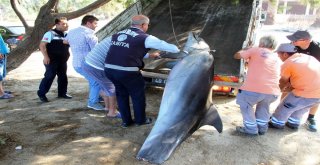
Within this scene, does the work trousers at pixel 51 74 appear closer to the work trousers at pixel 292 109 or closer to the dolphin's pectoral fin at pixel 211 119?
the dolphin's pectoral fin at pixel 211 119

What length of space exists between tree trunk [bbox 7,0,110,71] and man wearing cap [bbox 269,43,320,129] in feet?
13.7

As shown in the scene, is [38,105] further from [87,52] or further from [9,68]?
[9,68]

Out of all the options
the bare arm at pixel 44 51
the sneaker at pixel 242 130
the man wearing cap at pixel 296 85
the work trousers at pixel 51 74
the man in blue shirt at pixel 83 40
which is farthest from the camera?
the work trousers at pixel 51 74

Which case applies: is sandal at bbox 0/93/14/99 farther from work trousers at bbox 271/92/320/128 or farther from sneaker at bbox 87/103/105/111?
work trousers at bbox 271/92/320/128

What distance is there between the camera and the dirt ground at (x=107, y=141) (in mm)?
4000

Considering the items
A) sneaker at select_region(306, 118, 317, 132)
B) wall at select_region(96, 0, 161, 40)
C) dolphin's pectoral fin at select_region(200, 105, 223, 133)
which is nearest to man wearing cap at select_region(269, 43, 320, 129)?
sneaker at select_region(306, 118, 317, 132)

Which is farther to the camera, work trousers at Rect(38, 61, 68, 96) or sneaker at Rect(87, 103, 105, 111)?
work trousers at Rect(38, 61, 68, 96)

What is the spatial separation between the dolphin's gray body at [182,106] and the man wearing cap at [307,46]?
4.92ft

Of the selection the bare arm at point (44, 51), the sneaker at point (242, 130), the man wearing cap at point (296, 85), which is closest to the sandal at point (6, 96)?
the bare arm at point (44, 51)

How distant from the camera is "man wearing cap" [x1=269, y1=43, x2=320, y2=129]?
4695 millimetres

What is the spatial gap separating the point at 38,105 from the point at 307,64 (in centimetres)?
434

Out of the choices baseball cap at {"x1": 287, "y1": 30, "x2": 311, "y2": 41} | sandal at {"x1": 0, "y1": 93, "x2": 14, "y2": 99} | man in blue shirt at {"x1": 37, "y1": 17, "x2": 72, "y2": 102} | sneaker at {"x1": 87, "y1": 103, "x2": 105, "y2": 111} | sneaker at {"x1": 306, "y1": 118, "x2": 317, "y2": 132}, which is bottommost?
sneaker at {"x1": 306, "y1": 118, "x2": 317, "y2": 132}

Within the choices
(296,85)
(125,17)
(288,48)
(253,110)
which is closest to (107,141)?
(253,110)

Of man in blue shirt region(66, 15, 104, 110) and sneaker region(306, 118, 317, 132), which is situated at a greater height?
man in blue shirt region(66, 15, 104, 110)
